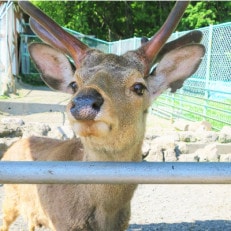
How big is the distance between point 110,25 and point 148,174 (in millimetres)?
32414

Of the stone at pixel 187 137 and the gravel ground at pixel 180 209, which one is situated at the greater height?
the stone at pixel 187 137

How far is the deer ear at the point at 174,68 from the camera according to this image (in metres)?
3.63

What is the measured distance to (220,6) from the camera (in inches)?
1046

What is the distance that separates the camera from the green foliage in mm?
26047

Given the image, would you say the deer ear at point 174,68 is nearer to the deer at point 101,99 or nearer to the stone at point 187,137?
the deer at point 101,99

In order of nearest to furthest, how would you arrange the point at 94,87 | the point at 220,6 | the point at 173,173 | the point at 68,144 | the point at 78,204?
the point at 173,173, the point at 94,87, the point at 78,204, the point at 68,144, the point at 220,6

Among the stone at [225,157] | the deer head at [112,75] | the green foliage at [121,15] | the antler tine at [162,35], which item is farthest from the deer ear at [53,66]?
the green foliage at [121,15]

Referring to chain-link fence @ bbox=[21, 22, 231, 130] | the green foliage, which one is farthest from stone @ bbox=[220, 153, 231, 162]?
the green foliage

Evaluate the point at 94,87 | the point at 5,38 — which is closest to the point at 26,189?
the point at 94,87

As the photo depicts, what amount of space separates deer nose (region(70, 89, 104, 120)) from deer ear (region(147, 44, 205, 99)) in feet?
4.08

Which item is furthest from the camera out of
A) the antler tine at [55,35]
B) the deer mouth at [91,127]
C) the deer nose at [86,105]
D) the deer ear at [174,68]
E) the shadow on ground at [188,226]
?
the shadow on ground at [188,226]

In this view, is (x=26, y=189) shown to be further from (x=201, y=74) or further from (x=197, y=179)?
(x=201, y=74)

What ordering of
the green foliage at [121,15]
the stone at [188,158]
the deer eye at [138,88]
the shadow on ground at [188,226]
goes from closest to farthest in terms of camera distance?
the deer eye at [138,88]
the shadow on ground at [188,226]
the stone at [188,158]
the green foliage at [121,15]

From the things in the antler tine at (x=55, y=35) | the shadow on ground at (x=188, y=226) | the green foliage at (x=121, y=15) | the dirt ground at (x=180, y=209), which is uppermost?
the green foliage at (x=121, y=15)
